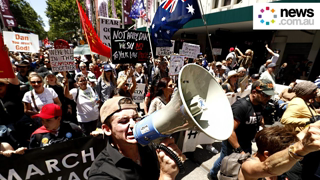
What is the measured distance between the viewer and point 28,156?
5.97ft

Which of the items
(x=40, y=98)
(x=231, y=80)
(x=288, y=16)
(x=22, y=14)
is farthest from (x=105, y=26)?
(x=22, y=14)

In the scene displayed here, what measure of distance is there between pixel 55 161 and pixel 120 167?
1.25 metres

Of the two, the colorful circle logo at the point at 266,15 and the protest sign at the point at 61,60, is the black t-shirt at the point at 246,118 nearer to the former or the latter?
the colorful circle logo at the point at 266,15

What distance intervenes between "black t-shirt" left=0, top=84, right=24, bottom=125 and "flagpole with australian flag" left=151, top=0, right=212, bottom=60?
329 cm

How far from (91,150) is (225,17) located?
408 inches

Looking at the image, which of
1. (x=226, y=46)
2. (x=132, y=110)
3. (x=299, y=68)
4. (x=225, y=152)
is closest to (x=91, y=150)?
(x=132, y=110)

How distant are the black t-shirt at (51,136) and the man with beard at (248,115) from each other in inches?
83.5

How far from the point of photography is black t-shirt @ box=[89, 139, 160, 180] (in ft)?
3.71

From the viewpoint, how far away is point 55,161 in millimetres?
1950

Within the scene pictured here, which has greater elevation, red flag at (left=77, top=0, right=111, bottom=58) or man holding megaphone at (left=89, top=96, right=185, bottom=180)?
red flag at (left=77, top=0, right=111, bottom=58)

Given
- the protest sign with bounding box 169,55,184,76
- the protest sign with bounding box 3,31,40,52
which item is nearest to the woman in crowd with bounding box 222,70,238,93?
the protest sign with bounding box 169,55,184,76

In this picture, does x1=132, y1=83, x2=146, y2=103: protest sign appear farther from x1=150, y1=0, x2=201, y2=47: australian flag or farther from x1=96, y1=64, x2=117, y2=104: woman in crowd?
x1=150, y1=0, x2=201, y2=47: australian flag

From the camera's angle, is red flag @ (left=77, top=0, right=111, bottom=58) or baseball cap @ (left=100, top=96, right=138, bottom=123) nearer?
baseball cap @ (left=100, top=96, right=138, bottom=123)

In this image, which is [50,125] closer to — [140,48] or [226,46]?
[140,48]
